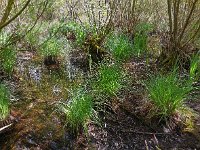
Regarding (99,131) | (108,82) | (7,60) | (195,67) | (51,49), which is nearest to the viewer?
(99,131)

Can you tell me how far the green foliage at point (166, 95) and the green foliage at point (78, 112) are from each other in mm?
986

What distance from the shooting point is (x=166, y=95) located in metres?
4.72

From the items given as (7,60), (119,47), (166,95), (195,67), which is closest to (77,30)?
(119,47)

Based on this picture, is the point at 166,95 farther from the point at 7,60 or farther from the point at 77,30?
the point at 77,30

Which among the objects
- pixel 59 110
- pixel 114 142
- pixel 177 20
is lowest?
pixel 114 142

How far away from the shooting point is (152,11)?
9.50 meters

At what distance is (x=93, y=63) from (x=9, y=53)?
5.84 feet

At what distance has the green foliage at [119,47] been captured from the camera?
7.05 meters

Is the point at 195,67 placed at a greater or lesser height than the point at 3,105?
lesser

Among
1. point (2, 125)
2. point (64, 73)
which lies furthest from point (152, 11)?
point (2, 125)

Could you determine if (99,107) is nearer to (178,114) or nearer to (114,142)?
(114,142)

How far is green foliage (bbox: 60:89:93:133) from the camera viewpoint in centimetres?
429

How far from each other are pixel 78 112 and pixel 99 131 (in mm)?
532

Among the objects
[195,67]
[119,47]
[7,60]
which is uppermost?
[7,60]
